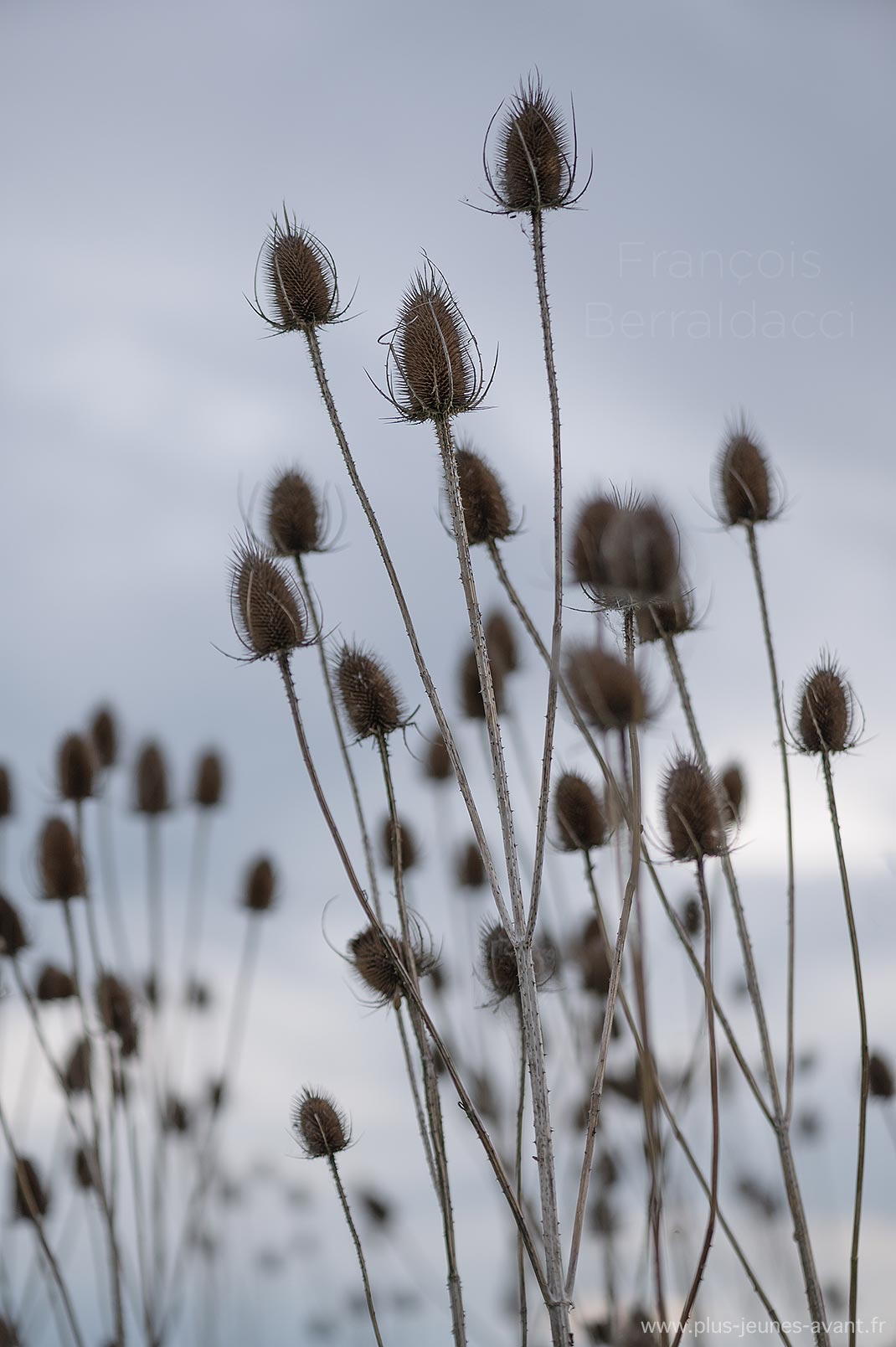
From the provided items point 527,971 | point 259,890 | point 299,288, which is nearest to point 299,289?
point 299,288

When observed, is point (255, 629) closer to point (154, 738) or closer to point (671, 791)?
point (671, 791)

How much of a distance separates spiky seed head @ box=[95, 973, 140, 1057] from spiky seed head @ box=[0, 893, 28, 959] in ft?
1.34

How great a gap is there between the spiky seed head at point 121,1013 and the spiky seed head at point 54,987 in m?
0.44

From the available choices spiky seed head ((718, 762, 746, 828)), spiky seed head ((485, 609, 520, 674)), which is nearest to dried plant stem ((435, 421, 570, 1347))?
spiky seed head ((718, 762, 746, 828))

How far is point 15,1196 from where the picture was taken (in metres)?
6.09

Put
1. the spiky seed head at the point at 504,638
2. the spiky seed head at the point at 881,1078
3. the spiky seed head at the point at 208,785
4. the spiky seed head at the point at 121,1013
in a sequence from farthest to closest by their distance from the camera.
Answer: the spiky seed head at the point at 208,785 → the spiky seed head at the point at 881,1078 → the spiky seed head at the point at 121,1013 → the spiky seed head at the point at 504,638

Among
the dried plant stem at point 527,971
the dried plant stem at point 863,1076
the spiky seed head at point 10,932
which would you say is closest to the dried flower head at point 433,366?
the dried plant stem at point 527,971

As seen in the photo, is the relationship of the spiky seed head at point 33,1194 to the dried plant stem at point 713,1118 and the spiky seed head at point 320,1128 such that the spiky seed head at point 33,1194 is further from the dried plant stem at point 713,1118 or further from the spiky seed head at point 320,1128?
the dried plant stem at point 713,1118

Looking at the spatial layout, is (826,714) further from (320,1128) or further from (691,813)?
(320,1128)

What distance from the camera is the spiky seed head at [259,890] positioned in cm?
646

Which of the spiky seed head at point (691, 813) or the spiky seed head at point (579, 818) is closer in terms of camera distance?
the spiky seed head at point (691, 813)

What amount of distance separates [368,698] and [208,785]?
319 centimetres

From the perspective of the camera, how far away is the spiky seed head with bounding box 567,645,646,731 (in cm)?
256

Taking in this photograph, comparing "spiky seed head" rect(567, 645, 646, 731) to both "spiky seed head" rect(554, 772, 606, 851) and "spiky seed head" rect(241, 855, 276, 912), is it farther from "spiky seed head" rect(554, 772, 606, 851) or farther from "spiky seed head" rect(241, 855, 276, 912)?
"spiky seed head" rect(241, 855, 276, 912)
